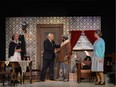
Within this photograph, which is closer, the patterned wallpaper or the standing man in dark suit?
the standing man in dark suit

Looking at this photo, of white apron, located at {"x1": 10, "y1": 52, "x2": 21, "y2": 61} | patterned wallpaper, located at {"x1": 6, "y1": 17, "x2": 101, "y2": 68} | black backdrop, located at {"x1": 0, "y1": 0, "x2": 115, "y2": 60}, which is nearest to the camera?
white apron, located at {"x1": 10, "y1": 52, "x2": 21, "y2": 61}

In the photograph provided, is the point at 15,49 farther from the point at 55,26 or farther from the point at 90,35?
the point at 90,35

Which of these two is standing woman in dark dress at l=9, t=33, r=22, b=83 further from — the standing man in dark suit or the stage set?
the stage set

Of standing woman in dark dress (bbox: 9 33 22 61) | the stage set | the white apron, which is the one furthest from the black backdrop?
the white apron

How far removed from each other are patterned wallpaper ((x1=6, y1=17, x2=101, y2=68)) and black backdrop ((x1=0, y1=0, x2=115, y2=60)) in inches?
8.2

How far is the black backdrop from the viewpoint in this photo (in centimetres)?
1317

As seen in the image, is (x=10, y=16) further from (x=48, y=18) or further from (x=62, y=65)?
(x=62, y=65)

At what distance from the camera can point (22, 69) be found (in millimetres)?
10984
